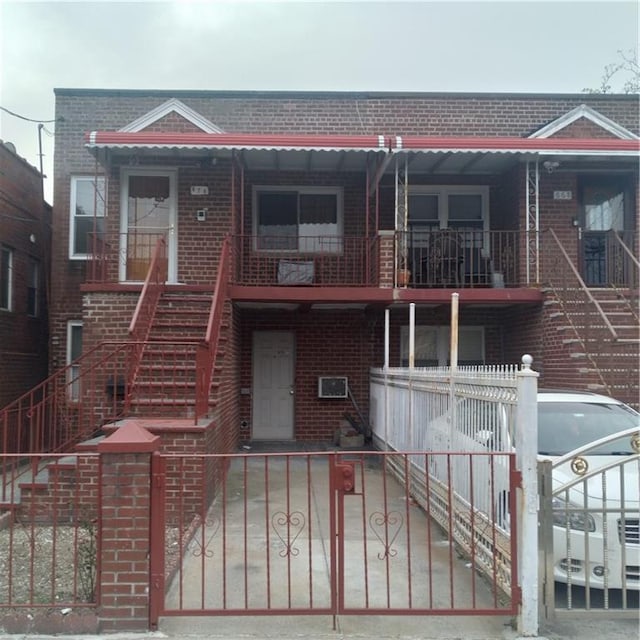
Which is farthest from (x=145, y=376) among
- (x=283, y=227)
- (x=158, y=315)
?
(x=283, y=227)

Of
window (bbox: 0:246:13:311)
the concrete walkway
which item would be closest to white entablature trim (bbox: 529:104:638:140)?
the concrete walkway

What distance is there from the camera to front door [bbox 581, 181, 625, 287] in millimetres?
11406

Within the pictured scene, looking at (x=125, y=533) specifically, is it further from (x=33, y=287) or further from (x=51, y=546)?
(x=33, y=287)

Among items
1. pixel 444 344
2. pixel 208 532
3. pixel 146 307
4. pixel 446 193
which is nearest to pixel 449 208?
pixel 446 193

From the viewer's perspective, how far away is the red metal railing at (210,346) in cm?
661

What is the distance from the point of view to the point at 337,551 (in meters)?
4.11

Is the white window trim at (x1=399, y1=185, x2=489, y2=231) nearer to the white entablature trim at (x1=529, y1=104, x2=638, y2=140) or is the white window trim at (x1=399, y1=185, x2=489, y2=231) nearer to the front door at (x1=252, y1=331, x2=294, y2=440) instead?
the white entablature trim at (x1=529, y1=104, x2=638, y2=140)

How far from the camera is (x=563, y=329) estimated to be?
9359 millimetres

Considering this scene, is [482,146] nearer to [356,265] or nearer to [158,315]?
[356,265]

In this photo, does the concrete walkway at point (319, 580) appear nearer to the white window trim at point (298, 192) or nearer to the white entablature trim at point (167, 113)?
the white window trim at point (298, 192)

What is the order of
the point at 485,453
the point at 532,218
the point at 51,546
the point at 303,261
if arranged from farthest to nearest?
1. the point at 303,261
2. the point at 532,218
3. the point at 51,546
4. the point at 485,453

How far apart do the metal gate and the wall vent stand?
4578 millimetres

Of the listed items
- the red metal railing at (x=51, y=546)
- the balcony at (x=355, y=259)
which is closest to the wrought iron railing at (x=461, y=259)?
the balcony at (x=355, y=259)

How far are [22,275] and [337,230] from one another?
709 cm
